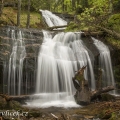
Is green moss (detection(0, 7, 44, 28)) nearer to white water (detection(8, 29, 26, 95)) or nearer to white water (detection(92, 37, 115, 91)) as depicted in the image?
white water (detection(8, 29, 26, 95))

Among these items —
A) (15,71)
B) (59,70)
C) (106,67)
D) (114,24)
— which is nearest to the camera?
(15,71)

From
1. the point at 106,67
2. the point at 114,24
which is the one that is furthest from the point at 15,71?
the point at 114,24

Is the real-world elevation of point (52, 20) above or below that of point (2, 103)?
above

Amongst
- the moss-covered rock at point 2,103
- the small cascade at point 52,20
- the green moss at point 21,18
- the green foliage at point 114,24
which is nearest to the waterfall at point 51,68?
the green foliage at point 114,24

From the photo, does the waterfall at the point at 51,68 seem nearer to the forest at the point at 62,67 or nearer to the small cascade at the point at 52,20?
the forest at the point at 62,67

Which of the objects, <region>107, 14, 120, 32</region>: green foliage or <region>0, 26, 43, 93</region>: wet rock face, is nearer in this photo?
<region>0, 26, 43, 93</region>: wet rock face

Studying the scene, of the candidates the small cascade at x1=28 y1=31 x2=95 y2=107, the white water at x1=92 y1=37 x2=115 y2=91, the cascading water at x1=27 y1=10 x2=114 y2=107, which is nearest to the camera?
the cascading water at x1=27 y1=10 x2=114 y2=107

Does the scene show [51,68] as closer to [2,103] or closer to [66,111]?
[66,111]

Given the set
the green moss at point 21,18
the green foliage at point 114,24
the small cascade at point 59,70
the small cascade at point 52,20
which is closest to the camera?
the small cascade at point 59,70

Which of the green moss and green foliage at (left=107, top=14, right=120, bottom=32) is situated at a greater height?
the green moss

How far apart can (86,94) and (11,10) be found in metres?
19.4

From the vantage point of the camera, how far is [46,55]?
16.0 m

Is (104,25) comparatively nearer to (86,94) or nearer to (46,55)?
(46,55)

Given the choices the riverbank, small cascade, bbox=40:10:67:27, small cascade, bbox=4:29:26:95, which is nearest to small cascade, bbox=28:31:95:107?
small cascade, bbox=4:29:26:95
